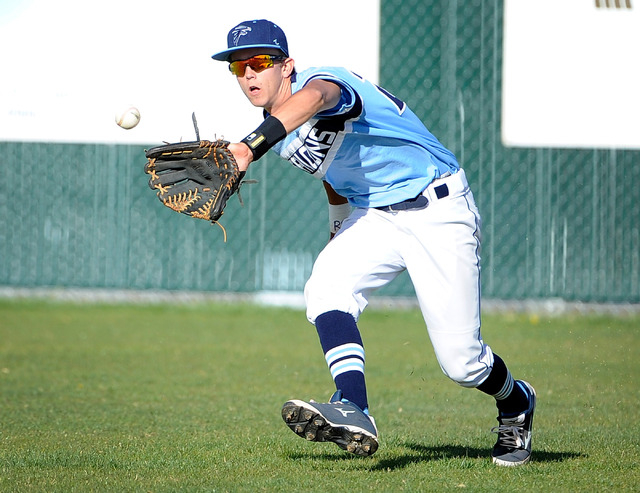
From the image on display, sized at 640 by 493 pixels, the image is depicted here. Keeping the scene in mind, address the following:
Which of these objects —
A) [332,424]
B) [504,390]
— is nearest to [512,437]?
[504,390]

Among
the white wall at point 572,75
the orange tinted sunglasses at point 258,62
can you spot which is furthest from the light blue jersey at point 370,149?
the white wall at point 572,75

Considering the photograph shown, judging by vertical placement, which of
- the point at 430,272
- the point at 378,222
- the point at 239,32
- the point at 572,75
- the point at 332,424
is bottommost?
the point at 332,424

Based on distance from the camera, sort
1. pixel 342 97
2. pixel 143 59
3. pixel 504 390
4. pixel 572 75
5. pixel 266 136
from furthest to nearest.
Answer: pixel 143 59 → pixel 572 75 → pixel 504 390 → pixel 342 97 → pixel 266 136

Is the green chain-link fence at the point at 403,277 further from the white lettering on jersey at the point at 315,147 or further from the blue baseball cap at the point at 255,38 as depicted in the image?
the blue baseball cap at the point at 255,38

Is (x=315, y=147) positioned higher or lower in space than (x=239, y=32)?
lower

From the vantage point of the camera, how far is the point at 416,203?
384 cm

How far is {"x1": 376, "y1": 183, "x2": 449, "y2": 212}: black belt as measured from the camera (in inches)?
151

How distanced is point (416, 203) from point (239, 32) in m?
1.01

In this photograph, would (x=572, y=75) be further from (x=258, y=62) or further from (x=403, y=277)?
(x=258, y=62)

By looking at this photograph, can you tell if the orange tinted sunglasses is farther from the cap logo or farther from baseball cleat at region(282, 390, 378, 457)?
baseball cleat at region(282, 390, 378, 457)

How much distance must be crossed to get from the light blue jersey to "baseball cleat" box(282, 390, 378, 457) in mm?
972

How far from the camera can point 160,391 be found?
228 inches

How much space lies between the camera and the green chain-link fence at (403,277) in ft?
28.8

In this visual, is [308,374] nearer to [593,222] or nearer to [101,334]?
[101,334]
